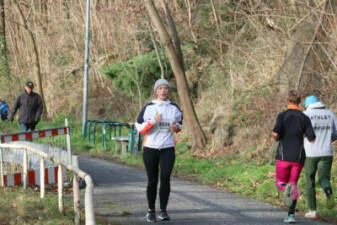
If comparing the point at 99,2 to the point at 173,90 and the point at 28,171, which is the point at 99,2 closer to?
the point at 173,90

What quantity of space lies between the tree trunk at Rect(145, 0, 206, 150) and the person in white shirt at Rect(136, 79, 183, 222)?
9.05 metres

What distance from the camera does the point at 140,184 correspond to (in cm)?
Answer: 1122

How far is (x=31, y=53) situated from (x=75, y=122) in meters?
5.11

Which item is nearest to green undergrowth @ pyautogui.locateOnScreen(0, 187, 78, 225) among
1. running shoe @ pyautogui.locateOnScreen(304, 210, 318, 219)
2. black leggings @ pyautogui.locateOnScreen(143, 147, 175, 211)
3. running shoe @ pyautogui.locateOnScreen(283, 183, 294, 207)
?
black leggings @ pyautogui.locateOnScreen(143, 147, 175, 211)

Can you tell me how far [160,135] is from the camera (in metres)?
7.46

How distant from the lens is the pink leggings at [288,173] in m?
7.79

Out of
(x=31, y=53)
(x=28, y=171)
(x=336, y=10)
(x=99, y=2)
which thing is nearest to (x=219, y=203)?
(x=28, y=171)

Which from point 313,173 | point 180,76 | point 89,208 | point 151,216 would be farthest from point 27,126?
point 89,208

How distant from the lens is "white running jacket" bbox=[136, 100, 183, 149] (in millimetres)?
7445

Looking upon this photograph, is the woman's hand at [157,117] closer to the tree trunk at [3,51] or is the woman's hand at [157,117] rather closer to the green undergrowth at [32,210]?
the green undergrowth at [32,210]

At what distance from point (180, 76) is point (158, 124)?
31.1 ft

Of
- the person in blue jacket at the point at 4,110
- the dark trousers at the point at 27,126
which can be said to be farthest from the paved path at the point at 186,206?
the person in blue jacket at the point at 4,110

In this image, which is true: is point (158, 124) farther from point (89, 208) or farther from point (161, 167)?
point (89, 208)

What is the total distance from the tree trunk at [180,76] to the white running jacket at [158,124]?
358 inches
